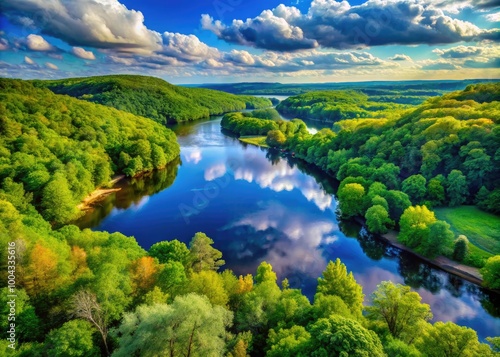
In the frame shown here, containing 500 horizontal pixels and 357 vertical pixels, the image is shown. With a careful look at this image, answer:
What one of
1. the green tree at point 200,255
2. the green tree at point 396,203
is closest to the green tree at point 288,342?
the green tree at point 200,255

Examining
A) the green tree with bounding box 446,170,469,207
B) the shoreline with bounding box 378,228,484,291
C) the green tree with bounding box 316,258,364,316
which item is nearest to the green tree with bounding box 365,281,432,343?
the green tree with bounding box 316,258,364,316

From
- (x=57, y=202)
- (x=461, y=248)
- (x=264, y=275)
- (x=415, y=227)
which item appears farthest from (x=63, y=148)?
(x=461, y=248)

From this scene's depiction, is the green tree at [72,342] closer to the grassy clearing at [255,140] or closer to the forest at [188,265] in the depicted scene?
the forest at [188,265]

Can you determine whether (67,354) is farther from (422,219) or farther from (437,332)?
(422,219)

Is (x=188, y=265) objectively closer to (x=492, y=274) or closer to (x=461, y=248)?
(x=492, y=274)

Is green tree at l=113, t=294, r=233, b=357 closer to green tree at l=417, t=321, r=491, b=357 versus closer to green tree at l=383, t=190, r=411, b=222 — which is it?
green tree at l=417, t=321, r=491, b=357
